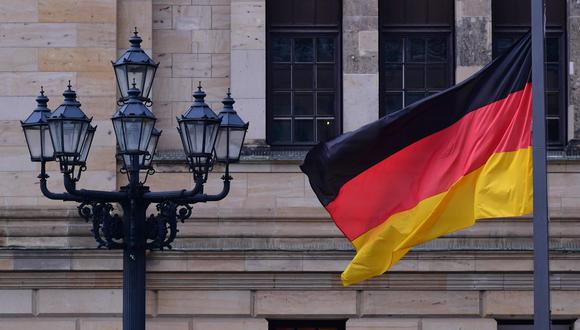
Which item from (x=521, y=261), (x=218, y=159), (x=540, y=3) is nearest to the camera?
(x=540, y=3)

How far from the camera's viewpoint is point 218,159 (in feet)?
56.2

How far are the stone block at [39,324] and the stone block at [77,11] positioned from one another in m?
4.01

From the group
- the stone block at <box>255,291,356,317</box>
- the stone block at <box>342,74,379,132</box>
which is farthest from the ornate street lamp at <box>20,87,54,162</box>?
the stone block at <box>342,74,379,132</box>

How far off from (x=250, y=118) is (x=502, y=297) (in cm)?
414

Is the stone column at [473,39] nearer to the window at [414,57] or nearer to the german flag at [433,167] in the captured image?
the window at [414,57]

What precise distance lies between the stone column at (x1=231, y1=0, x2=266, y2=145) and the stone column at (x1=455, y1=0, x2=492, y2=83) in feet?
8.70

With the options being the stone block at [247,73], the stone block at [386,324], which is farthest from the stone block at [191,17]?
the stone block at [386,324]

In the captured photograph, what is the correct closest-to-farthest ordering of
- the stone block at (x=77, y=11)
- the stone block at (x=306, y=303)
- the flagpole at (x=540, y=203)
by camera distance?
the flagpole at (x=540, y=203)
the stone block at (x=306, y=303)
the stone block at (x=77, y=11)

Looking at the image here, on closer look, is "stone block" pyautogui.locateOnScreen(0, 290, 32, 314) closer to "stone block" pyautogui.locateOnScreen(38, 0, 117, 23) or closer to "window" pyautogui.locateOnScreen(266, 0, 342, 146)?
"stone block" pyautogui.locateOnScreen(38, 0, 117, 23)

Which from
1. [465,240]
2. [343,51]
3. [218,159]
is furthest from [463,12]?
[218,159]

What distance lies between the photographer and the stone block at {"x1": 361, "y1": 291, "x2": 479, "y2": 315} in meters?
22.0

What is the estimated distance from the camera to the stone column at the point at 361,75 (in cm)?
2217

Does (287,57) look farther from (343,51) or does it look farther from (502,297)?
(502,297)

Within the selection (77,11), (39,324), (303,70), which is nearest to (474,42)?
(303,70)
